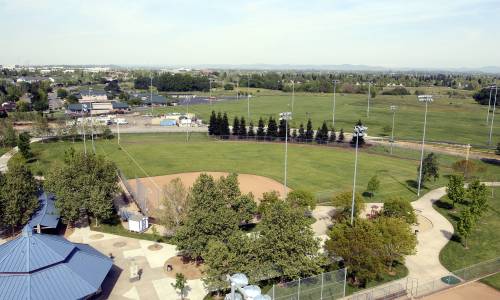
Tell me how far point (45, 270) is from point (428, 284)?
29771mm

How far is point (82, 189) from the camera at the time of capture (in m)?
43.1

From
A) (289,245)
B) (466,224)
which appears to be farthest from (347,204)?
(289,245)

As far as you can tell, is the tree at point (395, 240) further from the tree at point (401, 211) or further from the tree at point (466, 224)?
the tree at point (466, 224)

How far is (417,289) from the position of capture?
32625 mm

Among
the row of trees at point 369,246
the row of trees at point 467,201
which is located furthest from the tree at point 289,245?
the row of trees at point 467,201

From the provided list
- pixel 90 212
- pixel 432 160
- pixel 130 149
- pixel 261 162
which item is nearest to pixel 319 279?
pixel 90 212

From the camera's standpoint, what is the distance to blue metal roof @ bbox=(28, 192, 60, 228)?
4119 centimetres

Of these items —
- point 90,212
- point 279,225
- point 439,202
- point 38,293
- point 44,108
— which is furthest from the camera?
point 44,108

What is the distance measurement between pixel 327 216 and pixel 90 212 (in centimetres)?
2707

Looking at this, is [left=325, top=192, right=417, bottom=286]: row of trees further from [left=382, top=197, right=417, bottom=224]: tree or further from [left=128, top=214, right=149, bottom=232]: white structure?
[left=128, top=214, right=149, bottom=232]: white structure

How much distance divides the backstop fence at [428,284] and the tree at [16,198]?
32800 millimetres

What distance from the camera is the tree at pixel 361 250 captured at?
31.2 m

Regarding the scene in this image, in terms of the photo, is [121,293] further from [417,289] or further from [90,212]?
[417,289]

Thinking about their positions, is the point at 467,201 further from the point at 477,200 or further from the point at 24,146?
the point at 24,146
